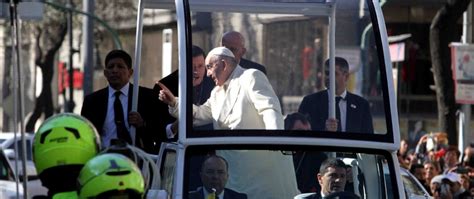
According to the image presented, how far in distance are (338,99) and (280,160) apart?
765 millimetres

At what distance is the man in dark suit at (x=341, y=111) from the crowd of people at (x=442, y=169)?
7972 millimetres

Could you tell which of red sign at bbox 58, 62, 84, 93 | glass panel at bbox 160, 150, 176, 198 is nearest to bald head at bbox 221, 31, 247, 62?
glass panel at bbox 160, 150, 176, 198

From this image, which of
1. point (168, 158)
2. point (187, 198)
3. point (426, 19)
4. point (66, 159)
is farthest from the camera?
point (426, 19)

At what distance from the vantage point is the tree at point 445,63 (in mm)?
26500

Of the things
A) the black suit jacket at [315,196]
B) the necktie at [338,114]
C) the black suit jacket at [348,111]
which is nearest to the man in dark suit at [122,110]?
the black suit jacket at [348,111]

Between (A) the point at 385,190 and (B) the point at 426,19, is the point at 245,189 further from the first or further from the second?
(B) the point at 426,19

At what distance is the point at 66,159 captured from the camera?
225 inches

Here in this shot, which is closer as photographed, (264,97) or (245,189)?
(245,189)

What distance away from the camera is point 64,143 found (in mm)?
5719

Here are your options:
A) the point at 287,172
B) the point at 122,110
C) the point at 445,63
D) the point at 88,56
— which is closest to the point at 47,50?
the point at 88,56

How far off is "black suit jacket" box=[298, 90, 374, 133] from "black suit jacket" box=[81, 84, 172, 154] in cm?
134

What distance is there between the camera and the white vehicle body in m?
8.21

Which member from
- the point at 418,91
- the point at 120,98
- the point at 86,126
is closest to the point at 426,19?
the point at 418,91

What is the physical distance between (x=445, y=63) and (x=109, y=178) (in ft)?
71.1
